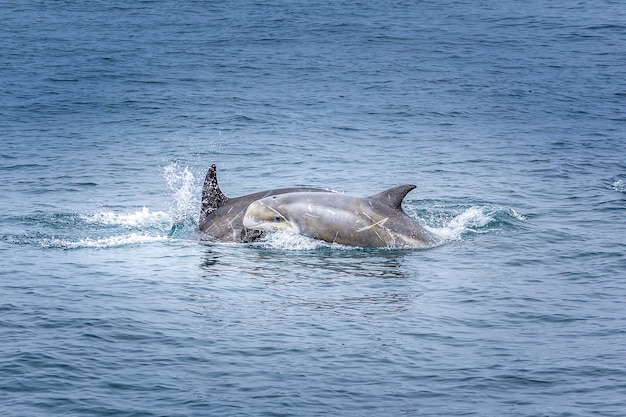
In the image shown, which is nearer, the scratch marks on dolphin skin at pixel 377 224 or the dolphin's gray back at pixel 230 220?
the scratch marks on dolphin skin at pixel 377 224

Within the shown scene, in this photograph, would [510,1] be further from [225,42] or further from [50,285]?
[50,285]

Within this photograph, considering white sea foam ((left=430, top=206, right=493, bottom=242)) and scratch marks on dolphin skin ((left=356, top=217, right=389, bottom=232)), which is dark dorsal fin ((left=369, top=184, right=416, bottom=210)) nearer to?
scratch marks on dolphin skin ((left=356, top=217, right=389, bottom=232))

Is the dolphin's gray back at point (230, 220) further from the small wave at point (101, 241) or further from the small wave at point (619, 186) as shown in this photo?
the small wave at point (619, 186)

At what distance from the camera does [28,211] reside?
34625 mm

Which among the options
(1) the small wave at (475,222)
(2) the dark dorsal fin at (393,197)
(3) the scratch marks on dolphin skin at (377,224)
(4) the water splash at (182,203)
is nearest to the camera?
(3) the scratch marks on dolphin skin at (377,224)

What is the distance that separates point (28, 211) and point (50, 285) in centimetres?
861

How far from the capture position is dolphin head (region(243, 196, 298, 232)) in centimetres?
2962

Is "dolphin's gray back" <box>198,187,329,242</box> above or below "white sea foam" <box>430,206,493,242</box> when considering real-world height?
above

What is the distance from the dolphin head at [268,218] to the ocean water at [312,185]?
2.04ft

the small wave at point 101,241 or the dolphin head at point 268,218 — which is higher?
the dolphin head at point 268,218

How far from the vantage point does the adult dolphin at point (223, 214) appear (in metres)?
30.6

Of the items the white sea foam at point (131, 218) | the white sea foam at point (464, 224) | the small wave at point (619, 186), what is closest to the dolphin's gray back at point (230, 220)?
the white sea foam at point (131, 218)

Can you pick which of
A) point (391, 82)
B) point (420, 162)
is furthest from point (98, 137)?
point (391, 82)

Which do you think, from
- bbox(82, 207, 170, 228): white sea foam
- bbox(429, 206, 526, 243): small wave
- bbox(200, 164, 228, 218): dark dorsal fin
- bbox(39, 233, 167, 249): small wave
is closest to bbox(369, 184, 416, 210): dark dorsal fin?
bbox(429, 206, 526, 243): small wave
